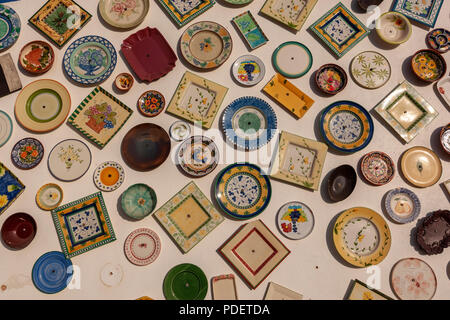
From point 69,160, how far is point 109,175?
453 mm

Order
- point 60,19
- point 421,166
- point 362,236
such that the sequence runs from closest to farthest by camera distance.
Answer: point 362,236 < point 421,166 < point 60,19

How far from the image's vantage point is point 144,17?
10.9ft

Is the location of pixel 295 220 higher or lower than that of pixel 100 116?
lower

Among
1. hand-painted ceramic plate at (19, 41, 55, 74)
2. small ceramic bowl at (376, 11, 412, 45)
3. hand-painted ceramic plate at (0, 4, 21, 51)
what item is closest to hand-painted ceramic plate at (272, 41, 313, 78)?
small ceramic bowl at (376, 11, 412, 45)

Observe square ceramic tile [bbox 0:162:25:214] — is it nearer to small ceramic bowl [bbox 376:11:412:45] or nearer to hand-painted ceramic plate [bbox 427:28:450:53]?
small ceramic bowl [bbox 376:11:412:45]

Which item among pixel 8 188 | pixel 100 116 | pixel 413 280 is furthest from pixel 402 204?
pixel 8 188

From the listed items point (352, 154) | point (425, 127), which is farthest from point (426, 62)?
point (352, 154)

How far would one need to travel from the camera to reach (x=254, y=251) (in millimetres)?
3029

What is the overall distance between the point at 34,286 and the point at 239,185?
224 centimetres

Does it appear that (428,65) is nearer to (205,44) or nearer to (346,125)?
(346,125)

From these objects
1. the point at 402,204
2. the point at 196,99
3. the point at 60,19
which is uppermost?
the point at 60,19

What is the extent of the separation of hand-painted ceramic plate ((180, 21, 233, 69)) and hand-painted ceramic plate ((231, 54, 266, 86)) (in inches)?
6.9

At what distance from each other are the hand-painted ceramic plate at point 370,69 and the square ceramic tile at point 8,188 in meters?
3.66

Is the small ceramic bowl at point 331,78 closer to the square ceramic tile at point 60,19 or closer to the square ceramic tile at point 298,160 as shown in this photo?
the square ceramic tile at point 298,160
